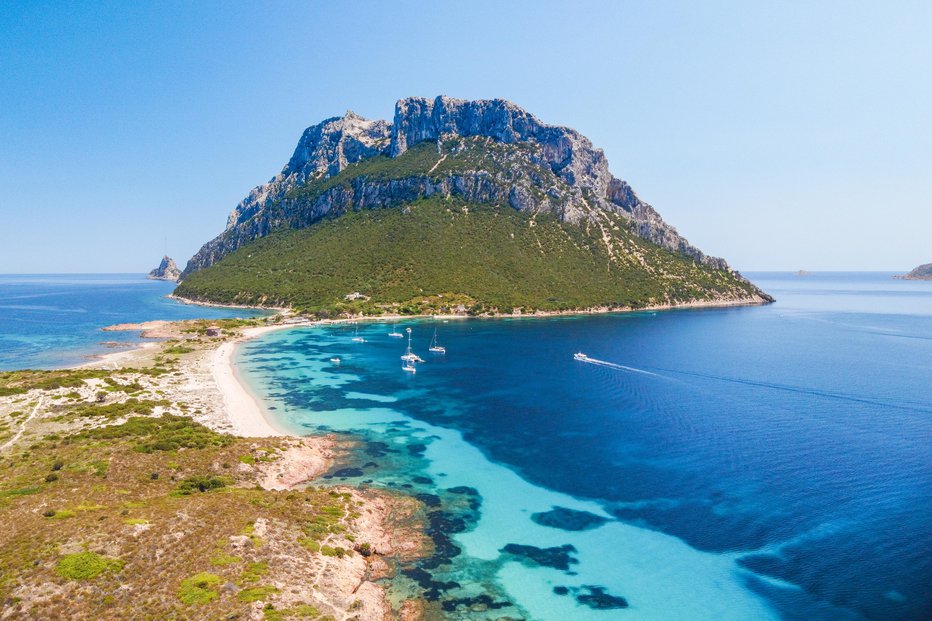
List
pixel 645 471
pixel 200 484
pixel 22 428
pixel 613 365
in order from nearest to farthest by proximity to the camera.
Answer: pixel 200 484, pixel 645 471, pixel 22 428, pixel 613 365

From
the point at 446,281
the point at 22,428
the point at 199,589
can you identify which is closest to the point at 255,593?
the point at 199,589

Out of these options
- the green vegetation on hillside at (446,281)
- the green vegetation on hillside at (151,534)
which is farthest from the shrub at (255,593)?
the green vegetation on hillside at (446,281)

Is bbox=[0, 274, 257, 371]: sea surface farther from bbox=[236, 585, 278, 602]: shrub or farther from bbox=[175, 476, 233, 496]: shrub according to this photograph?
bbox=[236, 585, 278, 602]: shrub

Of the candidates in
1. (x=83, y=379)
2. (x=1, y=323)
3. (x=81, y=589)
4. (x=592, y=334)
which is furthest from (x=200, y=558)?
(x=1, y=323)

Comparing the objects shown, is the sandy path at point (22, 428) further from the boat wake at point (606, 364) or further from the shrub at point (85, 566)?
the boat wake at point (606, 364)

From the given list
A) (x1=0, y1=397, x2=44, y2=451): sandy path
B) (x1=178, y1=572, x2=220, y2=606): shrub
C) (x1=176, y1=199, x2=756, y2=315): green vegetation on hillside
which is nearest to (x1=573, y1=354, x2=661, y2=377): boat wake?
(x1=176, y1=199, x2=756, y2=315): green vegetation on hillside

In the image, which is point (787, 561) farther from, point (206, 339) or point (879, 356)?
point (206, 339)

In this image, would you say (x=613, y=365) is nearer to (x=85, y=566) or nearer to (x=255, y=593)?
(x=255, y=593)

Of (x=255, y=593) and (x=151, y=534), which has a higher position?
(x=151, y=534)
